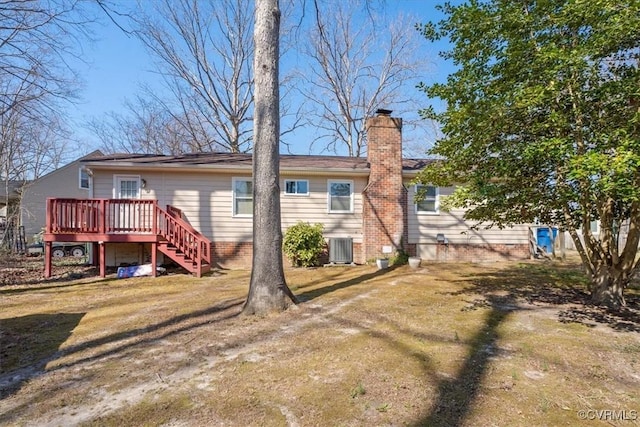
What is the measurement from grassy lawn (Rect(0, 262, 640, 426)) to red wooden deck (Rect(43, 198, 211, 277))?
2.38 m

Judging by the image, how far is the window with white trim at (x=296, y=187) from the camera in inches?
465

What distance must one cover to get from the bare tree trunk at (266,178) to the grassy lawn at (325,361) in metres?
0.42

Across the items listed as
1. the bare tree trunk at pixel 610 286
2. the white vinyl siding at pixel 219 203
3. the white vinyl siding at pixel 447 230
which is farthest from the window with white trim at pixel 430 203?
the bare tree trunk at pixel 610 286

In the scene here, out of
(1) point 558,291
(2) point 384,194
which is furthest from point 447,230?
(1) point 558,291

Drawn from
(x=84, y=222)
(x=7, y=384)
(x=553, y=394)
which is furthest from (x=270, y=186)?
(x=84, y=222)

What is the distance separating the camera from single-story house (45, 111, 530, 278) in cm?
1098

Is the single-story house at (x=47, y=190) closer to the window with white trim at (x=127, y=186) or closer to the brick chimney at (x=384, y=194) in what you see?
the window with white trim at (x=127, y=186)

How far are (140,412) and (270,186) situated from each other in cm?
348

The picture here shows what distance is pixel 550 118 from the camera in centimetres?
498

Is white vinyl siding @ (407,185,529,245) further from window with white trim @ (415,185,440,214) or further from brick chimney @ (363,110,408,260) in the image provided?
brick chimney @ (363,110,408,260)

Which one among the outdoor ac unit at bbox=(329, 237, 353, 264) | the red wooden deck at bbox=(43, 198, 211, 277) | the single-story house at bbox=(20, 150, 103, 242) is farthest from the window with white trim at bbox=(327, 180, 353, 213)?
the single-story house at bbox=(20, 150, 103, 242)

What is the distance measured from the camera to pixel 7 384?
3473 millimetres

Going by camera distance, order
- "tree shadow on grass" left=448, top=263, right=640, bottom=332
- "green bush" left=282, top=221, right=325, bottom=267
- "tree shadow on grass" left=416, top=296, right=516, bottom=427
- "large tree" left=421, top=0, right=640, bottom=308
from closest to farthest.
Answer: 1. "tree shadow on grass" left=416, top=296, right=516, bottom=427
2. "large tree" left=421, top=0, right=640, bottom=308
3. "tree shadow on grass" left=448, top=263, right=640, bottom=332
4. "green bush" left=282, top=221, right=325, bottom=267

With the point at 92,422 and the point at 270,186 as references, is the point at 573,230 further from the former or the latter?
the point at 92,422
